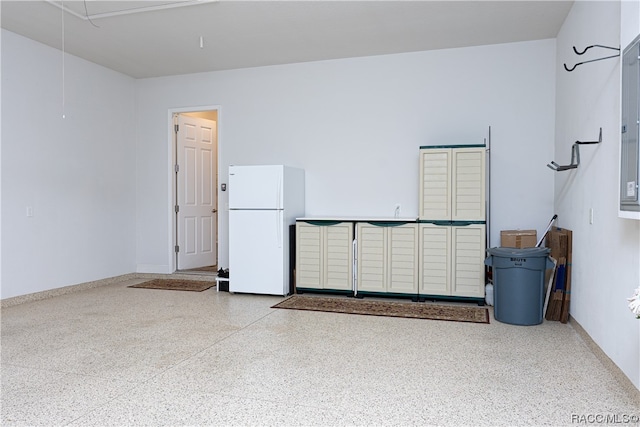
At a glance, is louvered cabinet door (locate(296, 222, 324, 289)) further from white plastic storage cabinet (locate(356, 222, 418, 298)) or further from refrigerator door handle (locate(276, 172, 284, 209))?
white plastic storage cabinet (locate(356, 222, 418, 298))

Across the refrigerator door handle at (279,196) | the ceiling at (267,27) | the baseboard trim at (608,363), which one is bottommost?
the baseboard trim at (608,363)

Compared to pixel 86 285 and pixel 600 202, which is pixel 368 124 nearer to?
pixel 600 202

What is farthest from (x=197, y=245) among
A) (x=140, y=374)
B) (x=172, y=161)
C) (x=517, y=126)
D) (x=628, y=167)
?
(x=628, y=167)

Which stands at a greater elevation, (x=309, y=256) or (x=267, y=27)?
(x=267, y=27)

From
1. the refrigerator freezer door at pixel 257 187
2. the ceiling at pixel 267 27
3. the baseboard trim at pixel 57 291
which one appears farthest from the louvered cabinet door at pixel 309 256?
the baseboard trim at pixel 57 291

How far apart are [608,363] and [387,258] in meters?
2.52

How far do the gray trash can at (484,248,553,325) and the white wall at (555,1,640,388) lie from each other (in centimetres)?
29

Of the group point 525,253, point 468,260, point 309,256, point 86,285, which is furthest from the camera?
point 86,285

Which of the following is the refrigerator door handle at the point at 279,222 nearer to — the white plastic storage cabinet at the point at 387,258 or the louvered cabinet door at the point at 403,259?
the white plastic storage cabinet at the point at 387,258

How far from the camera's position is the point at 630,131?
7.89 ft

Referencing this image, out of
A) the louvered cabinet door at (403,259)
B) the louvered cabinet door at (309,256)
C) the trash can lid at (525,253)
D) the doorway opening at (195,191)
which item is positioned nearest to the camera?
the trash can lid at (525,253)


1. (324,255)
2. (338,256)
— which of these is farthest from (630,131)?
(324,255)

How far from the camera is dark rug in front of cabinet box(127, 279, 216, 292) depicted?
591cm

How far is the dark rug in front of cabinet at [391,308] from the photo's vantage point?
173 inches
